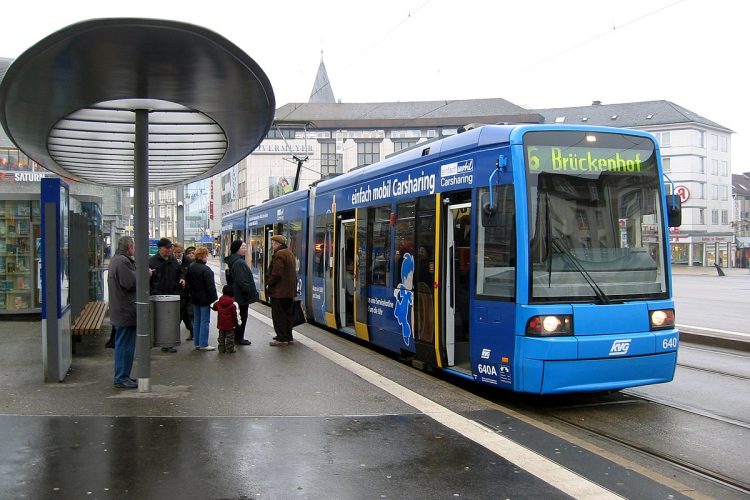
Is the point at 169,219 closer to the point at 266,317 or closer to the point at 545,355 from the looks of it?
the point at 266,317

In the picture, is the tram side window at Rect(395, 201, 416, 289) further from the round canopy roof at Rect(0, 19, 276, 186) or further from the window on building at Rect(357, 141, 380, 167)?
the window on building at Rect(357, 141, 380, 167)

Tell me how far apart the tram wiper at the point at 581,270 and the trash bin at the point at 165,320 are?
17.2ft

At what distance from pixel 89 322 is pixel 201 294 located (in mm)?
1615

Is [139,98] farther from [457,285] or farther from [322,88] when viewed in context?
[322,88]

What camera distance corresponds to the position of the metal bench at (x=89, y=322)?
9.70 metres

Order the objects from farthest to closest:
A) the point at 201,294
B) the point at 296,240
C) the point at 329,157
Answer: the point at 329,157 < the point at 296,240 < the point at 201,294

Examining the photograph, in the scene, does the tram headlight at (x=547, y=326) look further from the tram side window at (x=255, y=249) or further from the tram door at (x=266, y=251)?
the tram side window at (x=255, y=249)

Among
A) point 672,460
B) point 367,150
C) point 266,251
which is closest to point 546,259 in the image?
point 672,460

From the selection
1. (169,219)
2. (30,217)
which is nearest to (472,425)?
(30,217)

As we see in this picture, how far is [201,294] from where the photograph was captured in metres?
10.9

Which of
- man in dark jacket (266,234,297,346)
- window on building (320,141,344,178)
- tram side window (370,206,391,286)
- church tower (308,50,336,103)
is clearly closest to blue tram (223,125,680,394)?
tram side window (370,206,391,286)

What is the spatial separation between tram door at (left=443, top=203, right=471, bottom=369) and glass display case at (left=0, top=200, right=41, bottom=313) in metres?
8.68

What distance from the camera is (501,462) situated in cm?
548

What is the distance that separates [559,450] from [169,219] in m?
133
